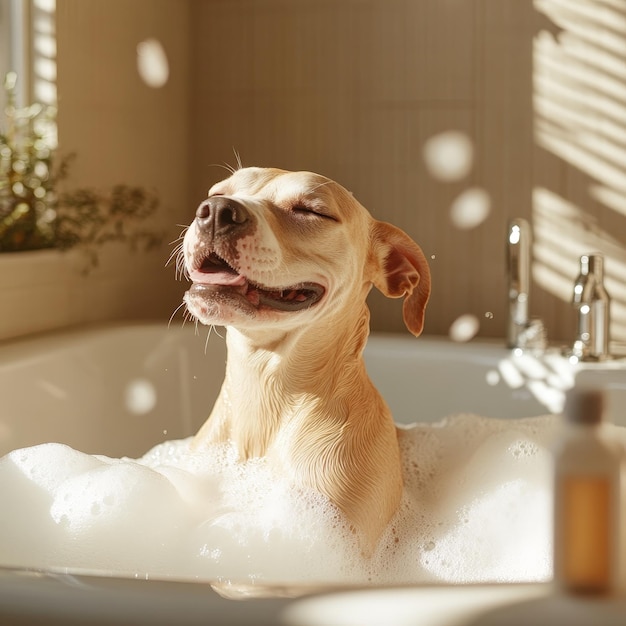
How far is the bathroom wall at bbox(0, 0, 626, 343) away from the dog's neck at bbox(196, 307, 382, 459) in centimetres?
122

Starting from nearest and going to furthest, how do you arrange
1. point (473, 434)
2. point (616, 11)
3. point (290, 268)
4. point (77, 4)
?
point (290, 268) < point (473, 434) < point (77, 4) < point (616, 11)

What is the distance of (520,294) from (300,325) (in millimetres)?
1128

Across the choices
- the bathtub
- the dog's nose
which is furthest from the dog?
the bathtub

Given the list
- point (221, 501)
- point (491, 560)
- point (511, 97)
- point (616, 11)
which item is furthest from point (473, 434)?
point (616, 11)

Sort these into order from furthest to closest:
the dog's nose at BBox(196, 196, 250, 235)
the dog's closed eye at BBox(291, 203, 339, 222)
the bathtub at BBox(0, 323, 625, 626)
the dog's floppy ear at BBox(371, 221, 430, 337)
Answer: the bathtub at BBox(0, 323, 625, 626) < the dog's floppy ear at BBox(371, 221, 430, 337) < the dog's closed eye at BBox(291, 203, 339, 222) < the dog's nose at BBox(196, 196, 250, 235)

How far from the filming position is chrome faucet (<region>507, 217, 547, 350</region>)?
227 centimetres

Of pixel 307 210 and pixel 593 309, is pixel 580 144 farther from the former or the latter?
pixel 307 210

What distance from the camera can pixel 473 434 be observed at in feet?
5.80

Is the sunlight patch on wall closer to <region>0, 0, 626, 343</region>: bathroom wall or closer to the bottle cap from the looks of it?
<region>0, 0, 626, 343</region>: bathroom wall

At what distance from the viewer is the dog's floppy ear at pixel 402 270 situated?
1450mm

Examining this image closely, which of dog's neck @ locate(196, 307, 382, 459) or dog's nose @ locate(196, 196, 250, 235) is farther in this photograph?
dog's neck @ locate(196, 307, 382, 459)

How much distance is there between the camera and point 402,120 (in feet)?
9.18

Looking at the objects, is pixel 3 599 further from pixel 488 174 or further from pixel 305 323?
pixel 488 174

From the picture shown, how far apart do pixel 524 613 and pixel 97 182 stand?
7.14ft
